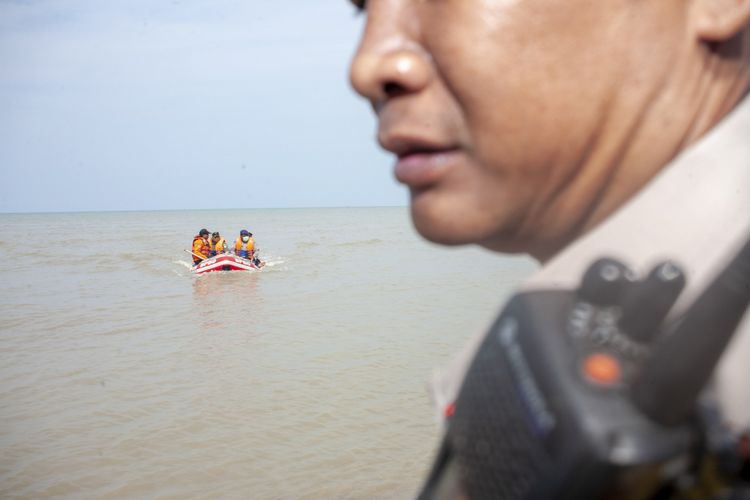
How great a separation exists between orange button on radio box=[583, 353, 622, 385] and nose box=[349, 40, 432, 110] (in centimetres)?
63

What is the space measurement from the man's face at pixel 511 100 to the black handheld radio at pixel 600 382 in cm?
34

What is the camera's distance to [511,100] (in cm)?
112

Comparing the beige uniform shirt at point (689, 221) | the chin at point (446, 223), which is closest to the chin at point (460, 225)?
the chin at point (446, 223)

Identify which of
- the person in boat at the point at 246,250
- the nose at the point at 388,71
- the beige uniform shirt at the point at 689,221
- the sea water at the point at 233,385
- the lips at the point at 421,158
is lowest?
the sea water at the point at 233,385

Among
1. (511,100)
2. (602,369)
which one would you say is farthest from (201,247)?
(602,369)

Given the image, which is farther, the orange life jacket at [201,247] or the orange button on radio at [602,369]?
the orange life jacket at [201,247]

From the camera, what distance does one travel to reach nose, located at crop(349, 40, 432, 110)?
1193 mm

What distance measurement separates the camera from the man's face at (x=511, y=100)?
1.09 metres

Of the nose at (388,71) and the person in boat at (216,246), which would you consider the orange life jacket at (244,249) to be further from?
the nose at (388,71)

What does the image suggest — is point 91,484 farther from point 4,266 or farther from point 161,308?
point 4,266

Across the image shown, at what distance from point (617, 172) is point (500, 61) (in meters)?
0.29

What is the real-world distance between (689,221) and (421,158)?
0.48 m

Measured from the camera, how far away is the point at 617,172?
118cm

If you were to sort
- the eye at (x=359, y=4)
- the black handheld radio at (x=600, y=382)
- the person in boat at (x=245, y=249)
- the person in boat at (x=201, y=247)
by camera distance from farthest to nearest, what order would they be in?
the person in boat at (x=245, y=249), the person in boat at (x=201, y=247), the eye at (x=359, y=4), the black handheld radio at (x=600, y=382)
